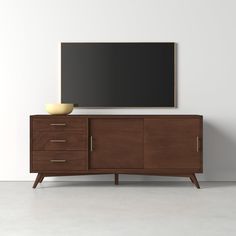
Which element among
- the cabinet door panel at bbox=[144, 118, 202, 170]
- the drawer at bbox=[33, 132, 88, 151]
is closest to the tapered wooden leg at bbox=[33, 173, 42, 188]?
the drawer at bbox=[33, 132, 88, 151]

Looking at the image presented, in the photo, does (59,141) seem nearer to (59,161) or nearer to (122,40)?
(59,161)

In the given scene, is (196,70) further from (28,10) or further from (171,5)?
(28,10)

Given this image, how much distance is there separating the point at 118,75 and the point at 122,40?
389 mm

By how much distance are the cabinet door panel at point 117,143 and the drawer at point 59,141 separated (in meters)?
0.13

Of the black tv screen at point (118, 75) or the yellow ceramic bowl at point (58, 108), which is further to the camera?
the black tv screen at point (118, 75)

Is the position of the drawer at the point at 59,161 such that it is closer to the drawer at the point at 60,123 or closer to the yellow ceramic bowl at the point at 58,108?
the drawer at the point at 60,123

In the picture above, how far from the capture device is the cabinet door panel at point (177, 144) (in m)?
5.27

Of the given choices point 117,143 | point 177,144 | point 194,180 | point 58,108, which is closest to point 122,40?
point 58,108

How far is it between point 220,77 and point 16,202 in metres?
2.63

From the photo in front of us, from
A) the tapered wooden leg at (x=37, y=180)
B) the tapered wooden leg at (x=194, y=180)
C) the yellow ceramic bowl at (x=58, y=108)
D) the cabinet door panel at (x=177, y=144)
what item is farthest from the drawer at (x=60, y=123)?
the tapered wooden leg at (x=194, y=180)

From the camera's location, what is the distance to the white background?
19.0ft

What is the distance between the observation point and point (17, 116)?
5.81m

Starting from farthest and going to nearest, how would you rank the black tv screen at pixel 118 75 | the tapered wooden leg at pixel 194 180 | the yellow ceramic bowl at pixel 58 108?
the black tv screen at pixel 118 75 < the yellow ceramic bowl at pixel 58 108 < the tapered wooden leg at pixel 194 180

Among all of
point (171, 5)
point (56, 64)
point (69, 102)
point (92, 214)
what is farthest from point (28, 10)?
point (92, 214)
